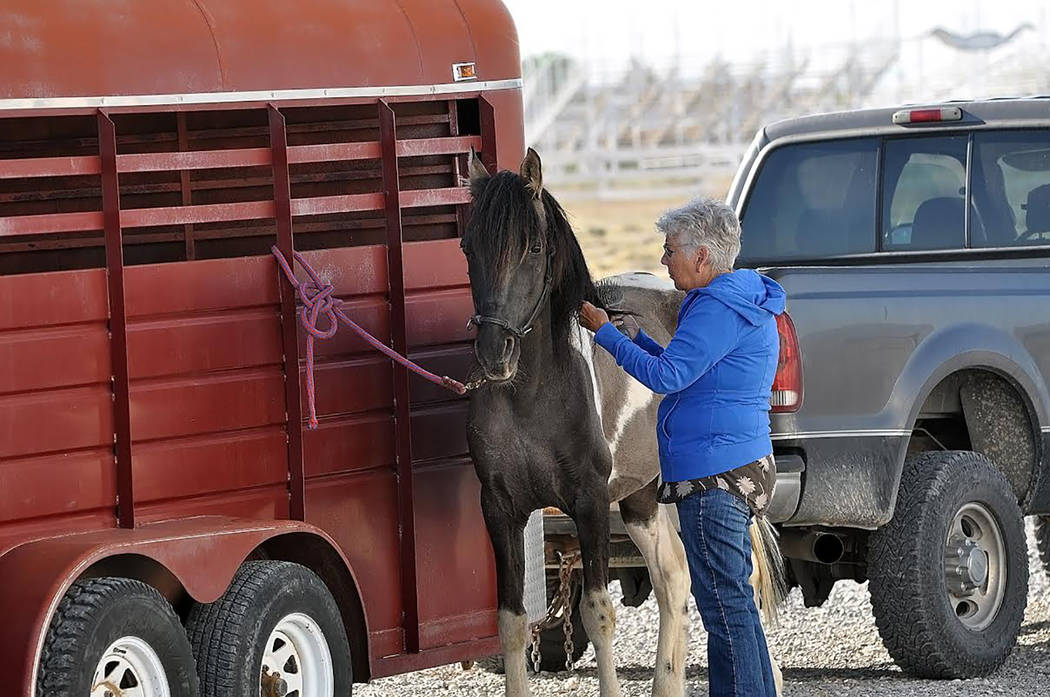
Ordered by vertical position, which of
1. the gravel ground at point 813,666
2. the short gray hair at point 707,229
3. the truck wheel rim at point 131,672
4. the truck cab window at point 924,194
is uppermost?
the truck cab window at point 924,194

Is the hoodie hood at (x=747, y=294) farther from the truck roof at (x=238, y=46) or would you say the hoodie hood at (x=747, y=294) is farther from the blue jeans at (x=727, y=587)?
the truck roof at (x=238, y=46)

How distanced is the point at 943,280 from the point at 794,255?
951 mm

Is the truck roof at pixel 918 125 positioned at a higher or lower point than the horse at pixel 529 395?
higher

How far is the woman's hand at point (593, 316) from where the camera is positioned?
593 cm

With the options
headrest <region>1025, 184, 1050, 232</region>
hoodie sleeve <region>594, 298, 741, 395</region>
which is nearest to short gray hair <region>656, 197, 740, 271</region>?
hoodie sleeve <region>594, 298, 741, 395</region>

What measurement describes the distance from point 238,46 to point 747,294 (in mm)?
1728

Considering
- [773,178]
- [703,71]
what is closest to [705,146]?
[703,71]

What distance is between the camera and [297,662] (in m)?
5.76

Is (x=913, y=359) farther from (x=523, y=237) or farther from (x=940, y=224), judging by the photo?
(x=523, y=237)

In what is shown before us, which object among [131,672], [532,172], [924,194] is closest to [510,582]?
[532,172]

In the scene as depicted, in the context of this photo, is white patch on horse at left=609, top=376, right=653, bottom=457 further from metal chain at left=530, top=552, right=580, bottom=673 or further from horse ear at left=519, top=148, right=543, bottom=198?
horse ear at left=519, top=148, right=543, bottom=198

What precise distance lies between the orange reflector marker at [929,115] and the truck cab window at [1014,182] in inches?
5.8

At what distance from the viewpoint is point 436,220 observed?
6.54 meters

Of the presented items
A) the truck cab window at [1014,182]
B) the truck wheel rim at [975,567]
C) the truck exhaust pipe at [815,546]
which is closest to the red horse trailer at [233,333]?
the truck exhaust pipe at [815,546]
